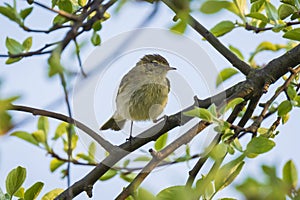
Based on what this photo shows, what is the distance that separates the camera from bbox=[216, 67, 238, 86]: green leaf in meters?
2.92

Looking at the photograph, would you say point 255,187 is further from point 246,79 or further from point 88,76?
point 246,79

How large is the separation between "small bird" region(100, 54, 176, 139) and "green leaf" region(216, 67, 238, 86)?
55.0 inches

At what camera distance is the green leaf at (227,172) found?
1.76 m

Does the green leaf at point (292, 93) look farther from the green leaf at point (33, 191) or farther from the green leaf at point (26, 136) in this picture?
the green leaf at point (26, 136)

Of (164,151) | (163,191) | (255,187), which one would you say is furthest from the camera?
(164,151)

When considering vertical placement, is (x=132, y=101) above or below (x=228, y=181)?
above

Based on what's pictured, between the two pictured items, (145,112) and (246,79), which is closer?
(246,79)

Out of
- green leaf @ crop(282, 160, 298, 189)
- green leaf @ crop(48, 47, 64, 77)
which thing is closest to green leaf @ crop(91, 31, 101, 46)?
green leaf @ crop(282, 160, 298, 189)

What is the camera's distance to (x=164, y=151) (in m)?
2.31

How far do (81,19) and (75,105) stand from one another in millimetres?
1186

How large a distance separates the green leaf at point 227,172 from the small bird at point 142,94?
231 centimetres

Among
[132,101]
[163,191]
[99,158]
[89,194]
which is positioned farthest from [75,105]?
[132,101]

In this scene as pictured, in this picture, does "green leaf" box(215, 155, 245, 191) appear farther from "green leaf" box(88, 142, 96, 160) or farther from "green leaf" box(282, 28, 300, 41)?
"green leaf" box(88, 142, 96, 160)

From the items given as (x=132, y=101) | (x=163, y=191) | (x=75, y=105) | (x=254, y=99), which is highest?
(x=132, y=101)
